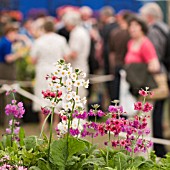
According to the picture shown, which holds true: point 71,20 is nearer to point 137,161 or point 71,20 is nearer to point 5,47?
point 5,47

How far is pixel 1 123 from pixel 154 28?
2636mm

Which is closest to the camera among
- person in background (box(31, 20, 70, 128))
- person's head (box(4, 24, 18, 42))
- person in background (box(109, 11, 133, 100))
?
person in background (box(31, 20, 70, 128))

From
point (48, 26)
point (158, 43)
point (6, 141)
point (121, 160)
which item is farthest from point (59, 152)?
point (48, 26)

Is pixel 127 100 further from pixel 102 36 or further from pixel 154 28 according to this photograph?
pixel 102 36

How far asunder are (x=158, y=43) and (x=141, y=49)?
3.55 feet

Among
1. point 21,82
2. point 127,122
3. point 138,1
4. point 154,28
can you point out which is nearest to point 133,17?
point 154,28

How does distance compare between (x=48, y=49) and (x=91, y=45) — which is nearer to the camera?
(x=48, y=49)

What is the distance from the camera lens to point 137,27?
7859 millimetres

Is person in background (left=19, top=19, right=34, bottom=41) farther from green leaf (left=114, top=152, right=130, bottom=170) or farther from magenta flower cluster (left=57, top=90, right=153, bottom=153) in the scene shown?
green leaf (left=114, top=152, right=130, bottom=170)

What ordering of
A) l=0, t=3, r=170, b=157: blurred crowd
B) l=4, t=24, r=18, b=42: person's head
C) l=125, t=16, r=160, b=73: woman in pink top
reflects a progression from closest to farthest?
l=125, t=16, r=160, b=73: woman in pink top < l=0, t=3, r=170, b=157: blurred crowd < l=4, t=24, r=18, b=42: person's head

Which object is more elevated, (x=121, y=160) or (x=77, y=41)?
(x=77, y=41)

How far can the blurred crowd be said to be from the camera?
25.9 feet

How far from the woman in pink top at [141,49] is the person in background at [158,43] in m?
0.63

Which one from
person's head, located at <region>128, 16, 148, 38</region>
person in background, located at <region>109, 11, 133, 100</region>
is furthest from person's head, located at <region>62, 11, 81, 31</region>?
person's head, located at <region>128, 16, 148, 38</region>
